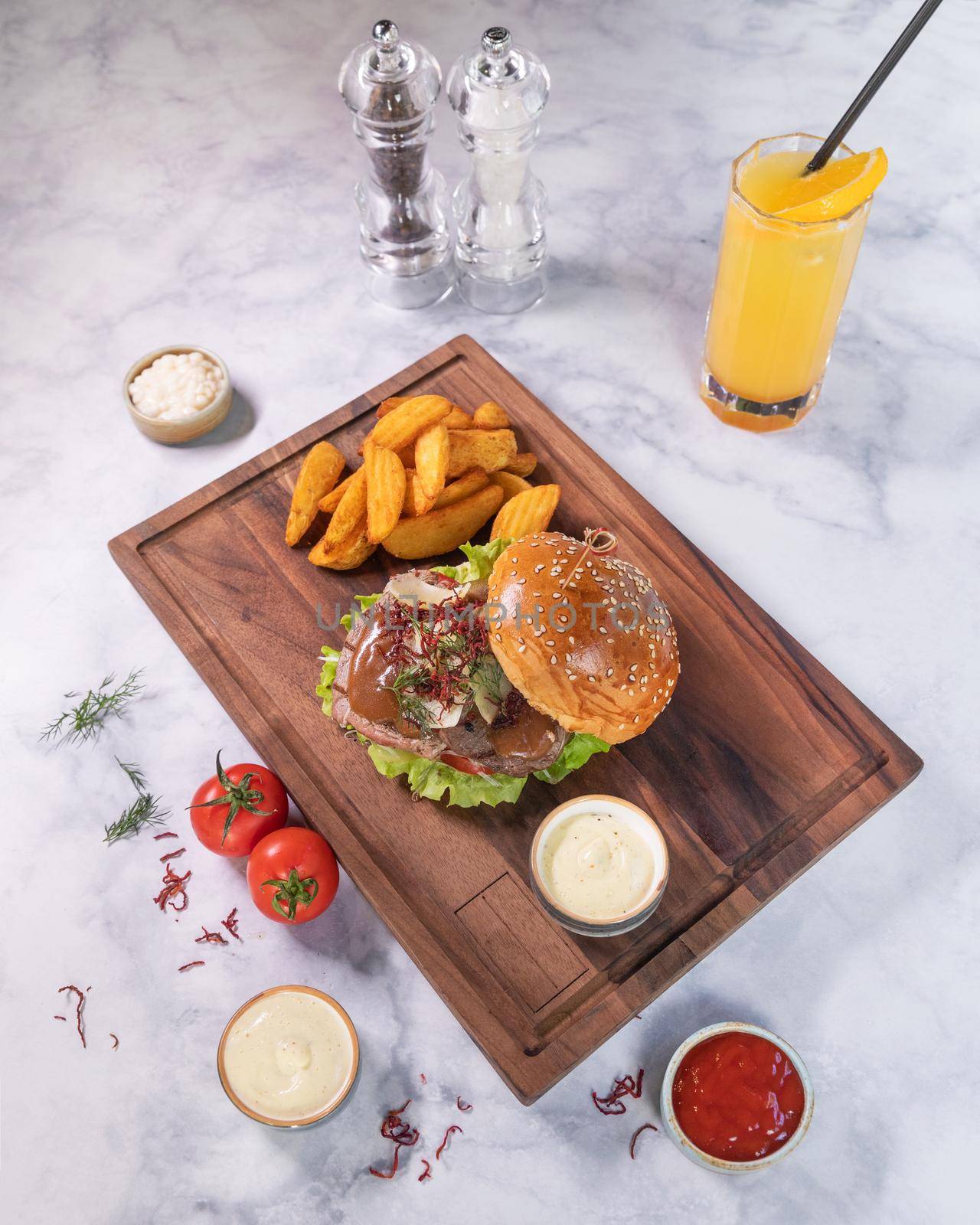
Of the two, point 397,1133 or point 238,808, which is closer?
point 397,1133

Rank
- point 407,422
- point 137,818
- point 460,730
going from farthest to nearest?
1. point 407,422
2. point 137,818
3. point 460,730

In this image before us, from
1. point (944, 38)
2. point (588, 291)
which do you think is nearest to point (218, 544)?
point (588, 291)

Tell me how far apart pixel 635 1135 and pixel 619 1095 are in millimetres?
112

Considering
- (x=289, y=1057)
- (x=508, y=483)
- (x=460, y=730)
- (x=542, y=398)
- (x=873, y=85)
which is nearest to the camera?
(x=289, y=1057)

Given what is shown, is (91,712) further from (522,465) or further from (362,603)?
(522,465)

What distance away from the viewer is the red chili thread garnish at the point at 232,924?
358 cm

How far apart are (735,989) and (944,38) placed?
4.62 metres

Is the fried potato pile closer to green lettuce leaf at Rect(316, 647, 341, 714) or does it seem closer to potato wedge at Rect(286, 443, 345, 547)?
potato wedge at Rect(286, 443, 345, 547)

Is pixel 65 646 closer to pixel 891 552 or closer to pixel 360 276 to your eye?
pixel 360 276

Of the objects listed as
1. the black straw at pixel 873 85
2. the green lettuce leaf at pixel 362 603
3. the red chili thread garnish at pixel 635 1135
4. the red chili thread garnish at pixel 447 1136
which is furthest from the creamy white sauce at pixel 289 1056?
the black straw at pixel 873 85

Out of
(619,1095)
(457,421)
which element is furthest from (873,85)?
(619,1095)

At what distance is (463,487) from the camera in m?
3.97

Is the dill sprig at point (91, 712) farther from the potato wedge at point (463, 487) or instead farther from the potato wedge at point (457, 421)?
the potato wedge at point (457, 421)

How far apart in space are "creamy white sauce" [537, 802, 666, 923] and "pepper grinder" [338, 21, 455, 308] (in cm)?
247
